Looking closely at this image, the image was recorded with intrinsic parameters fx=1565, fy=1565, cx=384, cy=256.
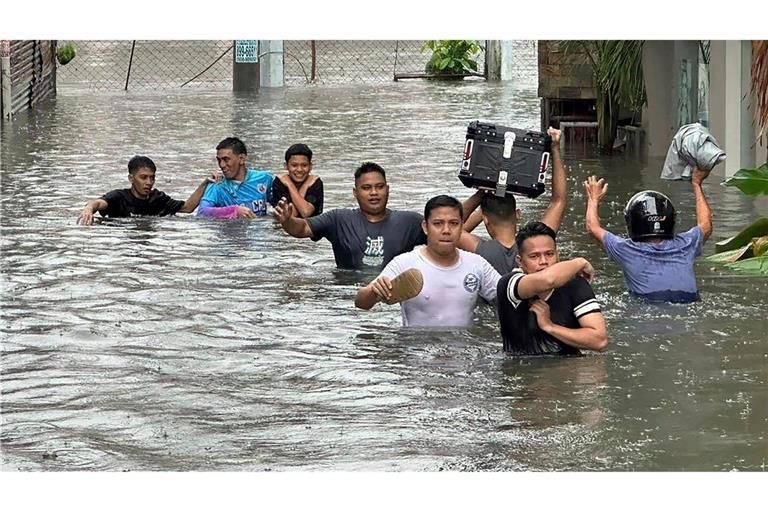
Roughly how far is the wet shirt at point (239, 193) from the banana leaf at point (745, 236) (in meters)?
4.75

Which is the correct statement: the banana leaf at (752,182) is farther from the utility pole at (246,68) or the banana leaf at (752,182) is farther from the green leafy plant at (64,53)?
the green leafy plant at (64,53)

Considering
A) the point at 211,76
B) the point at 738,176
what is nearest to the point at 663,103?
the point at 738,176

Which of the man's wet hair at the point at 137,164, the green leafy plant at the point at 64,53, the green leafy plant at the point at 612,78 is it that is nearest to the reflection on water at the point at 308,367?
the man's wet hair at the point at 137,164

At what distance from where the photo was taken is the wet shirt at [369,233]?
40.0ft

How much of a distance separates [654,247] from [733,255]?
226 cm

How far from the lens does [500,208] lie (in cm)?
1080

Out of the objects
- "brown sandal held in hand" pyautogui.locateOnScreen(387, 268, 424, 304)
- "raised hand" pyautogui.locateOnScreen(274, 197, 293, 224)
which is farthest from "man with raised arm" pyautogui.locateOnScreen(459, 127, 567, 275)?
"raised hand" pyautogui.locateOnScreen(274, 197, 293, 224)

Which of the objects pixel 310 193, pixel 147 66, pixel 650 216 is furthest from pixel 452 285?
pixel 147 66

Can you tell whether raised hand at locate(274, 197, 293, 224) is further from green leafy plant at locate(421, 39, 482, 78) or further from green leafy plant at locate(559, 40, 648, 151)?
green leafy plant at locate(421, 39, 482, 78)

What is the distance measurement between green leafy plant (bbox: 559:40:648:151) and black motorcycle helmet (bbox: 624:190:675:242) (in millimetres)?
10848

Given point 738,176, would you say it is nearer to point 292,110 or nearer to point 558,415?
point 558,415

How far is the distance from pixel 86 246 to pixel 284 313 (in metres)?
3.60

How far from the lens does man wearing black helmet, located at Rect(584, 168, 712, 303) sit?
35.0 feet

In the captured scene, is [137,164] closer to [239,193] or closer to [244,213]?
[239,193]
